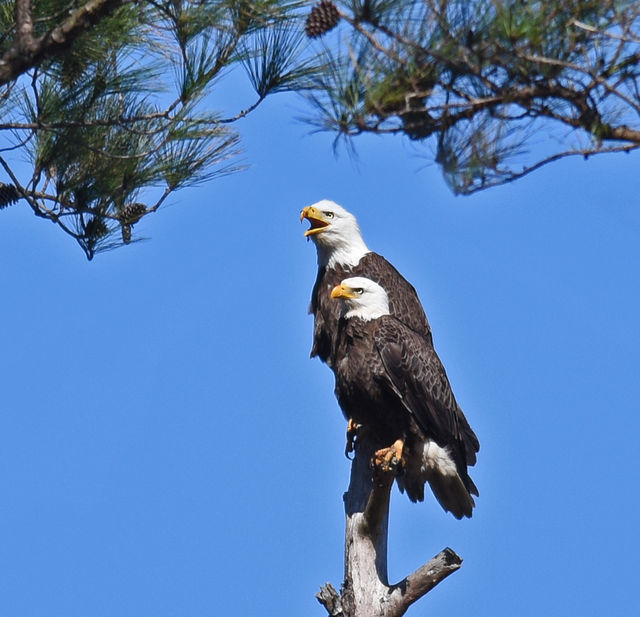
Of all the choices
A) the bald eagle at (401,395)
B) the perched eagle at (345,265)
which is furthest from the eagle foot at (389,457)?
the perched eagle at (345,265)

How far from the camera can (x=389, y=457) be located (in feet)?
15.5

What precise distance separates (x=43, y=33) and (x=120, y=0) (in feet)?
1.53

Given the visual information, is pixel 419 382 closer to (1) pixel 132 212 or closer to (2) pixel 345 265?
(2) pixel 345 265

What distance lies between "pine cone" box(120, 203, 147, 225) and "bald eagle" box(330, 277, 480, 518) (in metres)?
0.96

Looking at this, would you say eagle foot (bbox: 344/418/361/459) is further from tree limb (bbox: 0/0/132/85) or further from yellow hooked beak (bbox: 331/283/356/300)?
tree limb (bbox: 0/0/132/85)

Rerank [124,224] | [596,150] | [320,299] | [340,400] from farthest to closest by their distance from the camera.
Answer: [320,299] < [340,400] < [124,224] < [596,150]

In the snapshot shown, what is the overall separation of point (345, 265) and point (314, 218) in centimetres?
26

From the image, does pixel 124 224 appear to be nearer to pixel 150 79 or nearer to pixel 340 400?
pixel 150 79

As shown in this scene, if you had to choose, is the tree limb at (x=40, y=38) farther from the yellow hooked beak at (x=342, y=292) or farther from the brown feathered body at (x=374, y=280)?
the brown feathered body at (x=374, y=280)

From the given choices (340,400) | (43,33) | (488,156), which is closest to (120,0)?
(43,33)

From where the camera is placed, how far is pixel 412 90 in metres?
3.34

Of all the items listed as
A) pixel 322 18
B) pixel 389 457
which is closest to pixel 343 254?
pixel 389 457

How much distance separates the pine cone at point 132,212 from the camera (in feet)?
15.1

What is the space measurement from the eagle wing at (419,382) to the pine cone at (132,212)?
1.14 meters
